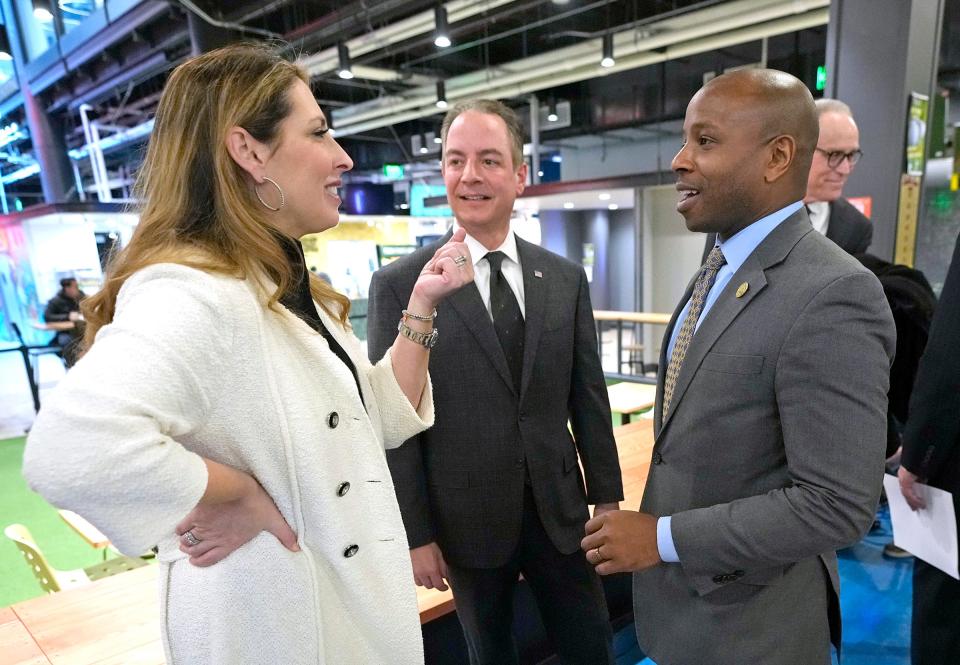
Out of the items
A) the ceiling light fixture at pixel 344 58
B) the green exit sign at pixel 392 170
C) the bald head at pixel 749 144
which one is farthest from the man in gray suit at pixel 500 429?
the green exit sign at pixel 392 170

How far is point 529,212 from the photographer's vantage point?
1467 centimetres

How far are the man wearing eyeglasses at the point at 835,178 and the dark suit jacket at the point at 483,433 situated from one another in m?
0.95

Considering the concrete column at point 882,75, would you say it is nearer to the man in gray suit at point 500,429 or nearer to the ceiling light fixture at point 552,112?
the man in gray suit at point 500,429

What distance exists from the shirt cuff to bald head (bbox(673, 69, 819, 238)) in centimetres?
61

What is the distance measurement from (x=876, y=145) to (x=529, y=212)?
11708 millimetres

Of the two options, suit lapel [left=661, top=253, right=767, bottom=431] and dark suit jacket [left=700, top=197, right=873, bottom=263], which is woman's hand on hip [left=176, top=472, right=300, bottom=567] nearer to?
suit lapel [left=661, top=253, right=767, bottom=431]

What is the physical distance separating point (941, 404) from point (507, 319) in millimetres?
1284

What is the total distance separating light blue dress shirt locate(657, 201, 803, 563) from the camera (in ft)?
3.56

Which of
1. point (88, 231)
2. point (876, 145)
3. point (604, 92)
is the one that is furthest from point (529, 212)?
point (876, 145)

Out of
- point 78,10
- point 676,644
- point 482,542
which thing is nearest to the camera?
point 676,644

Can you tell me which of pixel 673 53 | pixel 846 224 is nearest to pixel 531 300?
pixel 846 224

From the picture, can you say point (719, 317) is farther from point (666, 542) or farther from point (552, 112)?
point (552, 112)

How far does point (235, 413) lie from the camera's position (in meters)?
0.85

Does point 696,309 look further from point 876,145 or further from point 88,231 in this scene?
point 88,231
